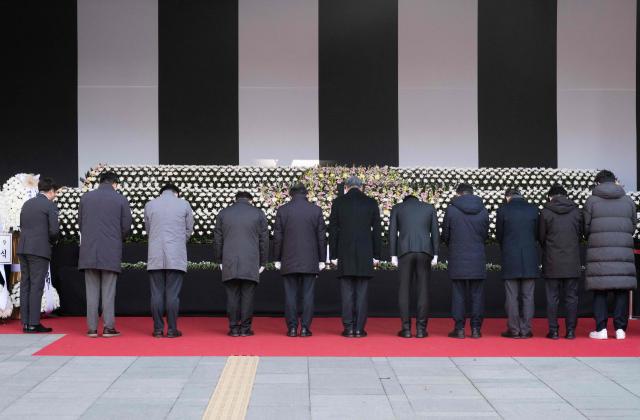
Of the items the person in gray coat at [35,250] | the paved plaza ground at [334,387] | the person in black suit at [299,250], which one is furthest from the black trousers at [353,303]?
the person in gray coat at [35,250]

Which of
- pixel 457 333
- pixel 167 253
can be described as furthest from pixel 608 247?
pixel 167 253

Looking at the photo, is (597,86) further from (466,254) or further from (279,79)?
(466,254)

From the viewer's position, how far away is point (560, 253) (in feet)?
28.9

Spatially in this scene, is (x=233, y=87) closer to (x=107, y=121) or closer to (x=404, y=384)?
(x=107, y=121)

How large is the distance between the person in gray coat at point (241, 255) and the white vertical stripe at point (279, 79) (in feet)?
16.7

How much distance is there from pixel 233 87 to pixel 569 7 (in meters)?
5.82

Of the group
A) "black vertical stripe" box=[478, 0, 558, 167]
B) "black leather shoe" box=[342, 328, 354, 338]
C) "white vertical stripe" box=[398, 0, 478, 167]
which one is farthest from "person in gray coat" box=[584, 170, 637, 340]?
"white vertical stripe" box=[398, 0, 478, 167]

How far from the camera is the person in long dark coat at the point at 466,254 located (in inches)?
348

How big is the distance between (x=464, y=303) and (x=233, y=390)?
143 inches

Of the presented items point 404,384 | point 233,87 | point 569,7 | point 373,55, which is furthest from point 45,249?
point 569,7

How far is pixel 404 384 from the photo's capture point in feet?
20.6

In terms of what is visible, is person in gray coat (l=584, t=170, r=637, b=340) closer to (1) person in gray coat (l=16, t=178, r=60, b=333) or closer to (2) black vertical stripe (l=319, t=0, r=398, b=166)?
(2) black vertical stripe (l=319, t=0, r=398, b=166)

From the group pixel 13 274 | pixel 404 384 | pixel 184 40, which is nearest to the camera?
pixel 404 384

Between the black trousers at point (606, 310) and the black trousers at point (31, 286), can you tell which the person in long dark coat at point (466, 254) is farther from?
the black trousers at point (31, 286)
